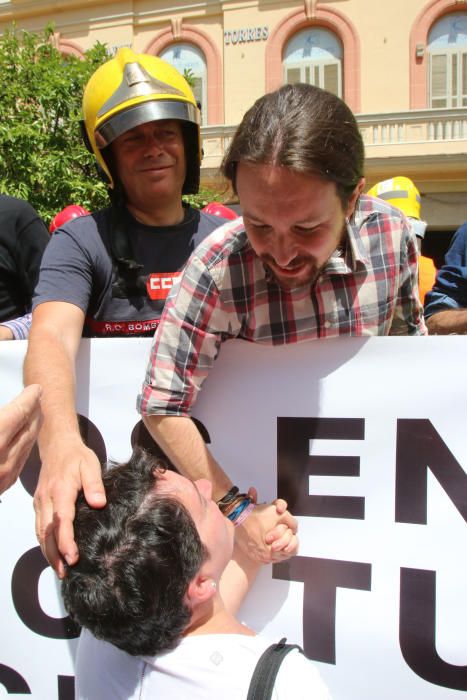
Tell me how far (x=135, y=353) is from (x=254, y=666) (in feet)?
2.94

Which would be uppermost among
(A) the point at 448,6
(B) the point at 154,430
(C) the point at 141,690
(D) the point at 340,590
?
(A) the point at 448,6

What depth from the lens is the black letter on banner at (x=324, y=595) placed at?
156 cm

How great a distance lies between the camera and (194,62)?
12.8 m

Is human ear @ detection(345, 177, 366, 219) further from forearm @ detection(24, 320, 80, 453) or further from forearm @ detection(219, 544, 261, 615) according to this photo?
forearm @ detection(219, 544, 261, 615)

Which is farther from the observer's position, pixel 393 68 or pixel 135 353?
pixel 393 68

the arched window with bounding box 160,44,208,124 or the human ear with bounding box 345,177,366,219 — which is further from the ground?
the arched window with bounding box 160,44,208,124

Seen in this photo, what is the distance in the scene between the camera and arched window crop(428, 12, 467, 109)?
466 inches

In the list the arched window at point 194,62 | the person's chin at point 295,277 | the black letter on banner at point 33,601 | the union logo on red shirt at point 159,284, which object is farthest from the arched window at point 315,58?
the black letter on banner at point 33,601

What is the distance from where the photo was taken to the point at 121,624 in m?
1.11

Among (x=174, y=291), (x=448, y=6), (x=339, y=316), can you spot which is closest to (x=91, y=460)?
(x=174, y=291)

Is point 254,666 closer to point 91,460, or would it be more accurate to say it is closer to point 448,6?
point 91,460

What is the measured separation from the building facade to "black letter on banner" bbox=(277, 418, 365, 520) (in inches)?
406

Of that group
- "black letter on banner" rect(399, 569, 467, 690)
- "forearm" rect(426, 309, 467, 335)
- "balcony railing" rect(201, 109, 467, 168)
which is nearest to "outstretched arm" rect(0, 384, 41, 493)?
"black letter on banner" rect(399, 569, 467, 690)

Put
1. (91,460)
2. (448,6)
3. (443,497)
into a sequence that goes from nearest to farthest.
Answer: (91,460), (443,497), (448,6)
